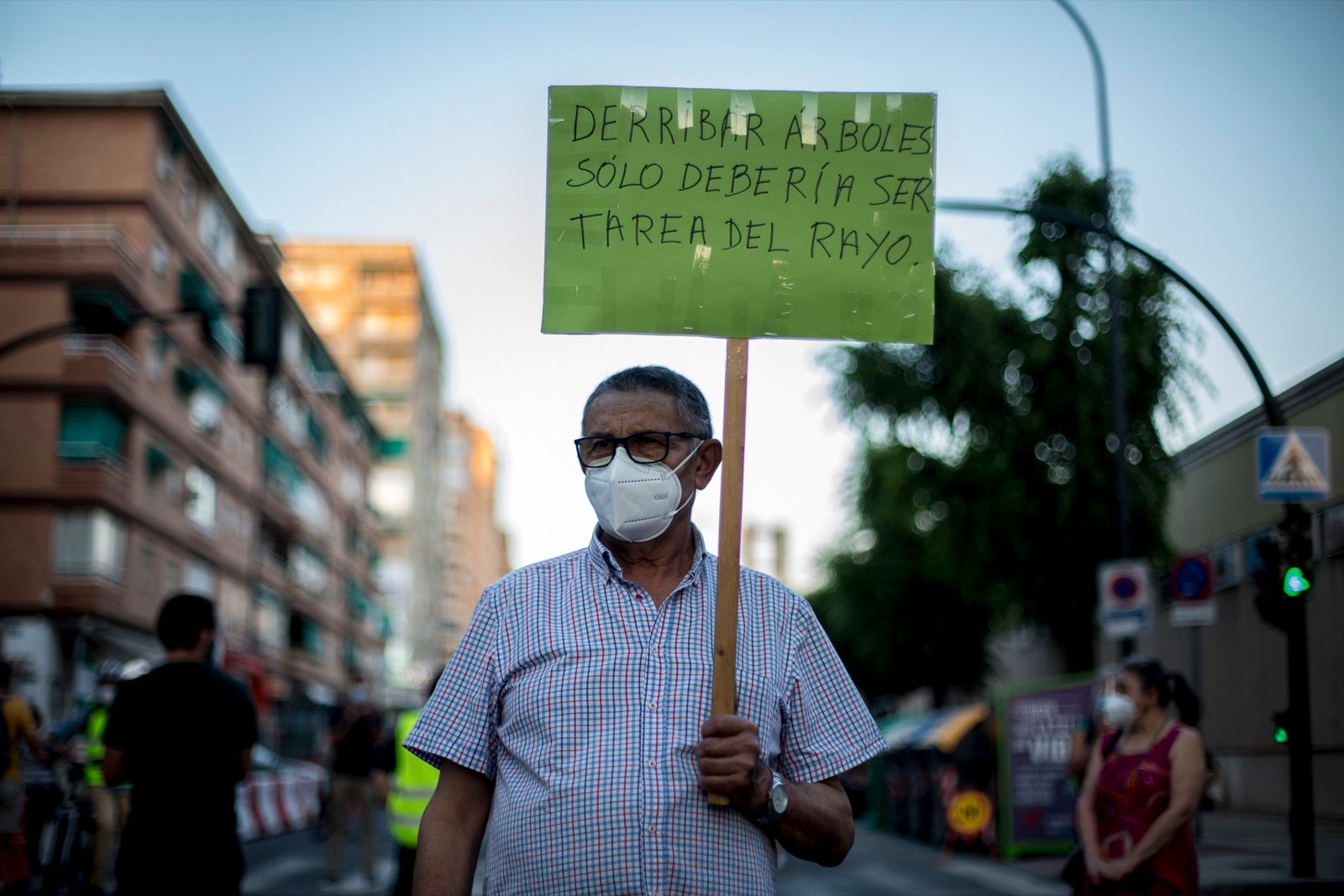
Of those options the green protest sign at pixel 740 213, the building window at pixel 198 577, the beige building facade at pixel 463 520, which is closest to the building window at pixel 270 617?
the building window at pixel 198 577

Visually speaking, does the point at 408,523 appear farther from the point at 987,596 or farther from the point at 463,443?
the point at 987,596

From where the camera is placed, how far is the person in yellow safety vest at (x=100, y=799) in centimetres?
1256

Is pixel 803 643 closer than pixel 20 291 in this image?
Yes

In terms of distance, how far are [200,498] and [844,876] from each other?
34735 mm

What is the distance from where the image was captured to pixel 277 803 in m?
25.4

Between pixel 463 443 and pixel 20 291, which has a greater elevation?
pixel 463 443

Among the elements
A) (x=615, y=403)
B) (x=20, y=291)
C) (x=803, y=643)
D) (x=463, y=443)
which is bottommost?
(x=803, y=643)

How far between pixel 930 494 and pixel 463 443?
11602cm

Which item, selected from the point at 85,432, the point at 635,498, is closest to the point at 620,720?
the point at 635,498

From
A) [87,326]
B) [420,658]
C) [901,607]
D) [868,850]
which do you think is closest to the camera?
[87,326]

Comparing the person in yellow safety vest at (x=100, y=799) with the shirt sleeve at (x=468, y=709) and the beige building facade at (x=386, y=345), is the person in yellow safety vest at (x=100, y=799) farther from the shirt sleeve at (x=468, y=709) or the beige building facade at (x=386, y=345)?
the beige building facade at (x=386, y=345)

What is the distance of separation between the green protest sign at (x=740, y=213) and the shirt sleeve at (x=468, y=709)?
699 millimetres

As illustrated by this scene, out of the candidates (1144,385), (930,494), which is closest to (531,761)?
(1144,385)

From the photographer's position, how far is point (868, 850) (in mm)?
23625
